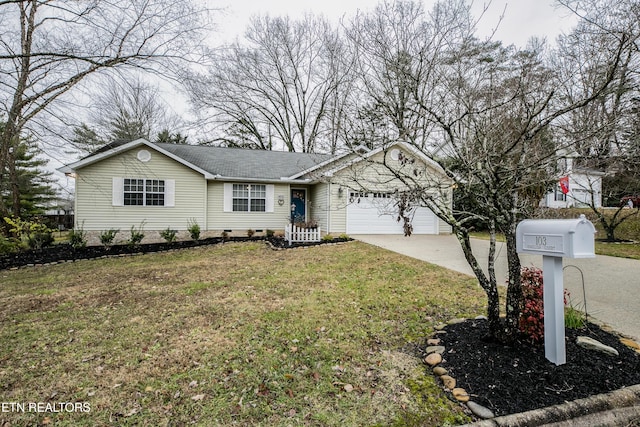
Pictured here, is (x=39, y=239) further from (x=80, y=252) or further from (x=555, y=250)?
(x=555, y=250)

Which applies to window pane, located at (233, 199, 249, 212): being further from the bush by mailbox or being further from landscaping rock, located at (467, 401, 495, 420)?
landscaping rock, located at (467, 401, 495, 420)

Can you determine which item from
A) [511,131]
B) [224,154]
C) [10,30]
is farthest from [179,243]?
[511,131]

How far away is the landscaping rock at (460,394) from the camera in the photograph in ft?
7.61

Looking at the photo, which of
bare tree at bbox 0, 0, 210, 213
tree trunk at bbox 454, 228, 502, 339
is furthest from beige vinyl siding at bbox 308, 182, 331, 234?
tree trunk at bbox 454, 228, 502, 339

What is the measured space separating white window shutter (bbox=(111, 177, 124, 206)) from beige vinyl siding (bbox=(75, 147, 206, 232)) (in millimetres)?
89

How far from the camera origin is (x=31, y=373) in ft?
9.05

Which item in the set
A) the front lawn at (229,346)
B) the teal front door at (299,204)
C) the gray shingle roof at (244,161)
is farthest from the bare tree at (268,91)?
the front lawn at (229,346)

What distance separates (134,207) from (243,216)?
420cm

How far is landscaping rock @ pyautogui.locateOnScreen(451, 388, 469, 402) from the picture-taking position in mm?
2320

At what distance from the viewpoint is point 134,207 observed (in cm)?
1216

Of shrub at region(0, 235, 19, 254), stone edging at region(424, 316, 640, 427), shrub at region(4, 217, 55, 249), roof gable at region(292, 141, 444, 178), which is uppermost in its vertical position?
roof gable at region(292, 141, 444, 178)

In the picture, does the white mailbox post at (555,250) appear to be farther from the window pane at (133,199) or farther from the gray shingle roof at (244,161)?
the window pane at (133,199)

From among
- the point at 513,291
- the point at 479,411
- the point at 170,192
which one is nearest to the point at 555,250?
the point at 513,291

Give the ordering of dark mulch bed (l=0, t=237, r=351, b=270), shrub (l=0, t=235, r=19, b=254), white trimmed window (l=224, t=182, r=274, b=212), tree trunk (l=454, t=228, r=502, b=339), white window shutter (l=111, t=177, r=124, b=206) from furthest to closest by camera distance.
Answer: white trimmed window (l=224, t=182, r=274, b=212)
white window shutter (l=111, t=177, r=124, b=206)
shrub (l=0, t=235, r=19, b=254)
dark mulch bed (l=0, t=237, r=351, b=270)
tree trunk (l=454, t=228, r=502, b=339)
